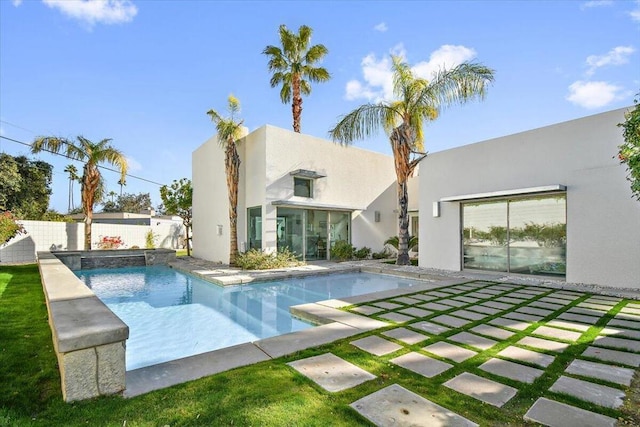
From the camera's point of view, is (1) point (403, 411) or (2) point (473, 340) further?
(2) point (473, 340)

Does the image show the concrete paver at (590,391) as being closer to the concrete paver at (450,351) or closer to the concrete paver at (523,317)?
the concrete paver at (450,351)

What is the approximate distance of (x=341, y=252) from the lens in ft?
50.6

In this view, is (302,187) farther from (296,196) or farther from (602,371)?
(602,371)

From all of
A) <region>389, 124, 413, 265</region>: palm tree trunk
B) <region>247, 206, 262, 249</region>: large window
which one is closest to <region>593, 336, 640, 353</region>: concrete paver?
<region>389, 124, 413, 265</region>: palm tree trunk

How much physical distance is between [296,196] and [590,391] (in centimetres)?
1211

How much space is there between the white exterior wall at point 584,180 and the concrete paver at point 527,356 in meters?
6.51

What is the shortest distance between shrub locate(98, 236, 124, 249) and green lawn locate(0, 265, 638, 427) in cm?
1773

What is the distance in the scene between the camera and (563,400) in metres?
2.72

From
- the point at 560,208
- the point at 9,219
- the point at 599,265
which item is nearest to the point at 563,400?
the point at 599,265

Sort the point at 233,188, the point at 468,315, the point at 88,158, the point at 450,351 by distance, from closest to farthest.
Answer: the point at 450,351, the point at 468,315, the point at 233,188, the point at 88,158

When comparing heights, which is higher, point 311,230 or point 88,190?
point 88,190

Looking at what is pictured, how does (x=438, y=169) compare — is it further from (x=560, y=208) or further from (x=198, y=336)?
(x=198, y=336)

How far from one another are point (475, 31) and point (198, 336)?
11.8m

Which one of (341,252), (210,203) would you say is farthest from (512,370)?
(210,203)
